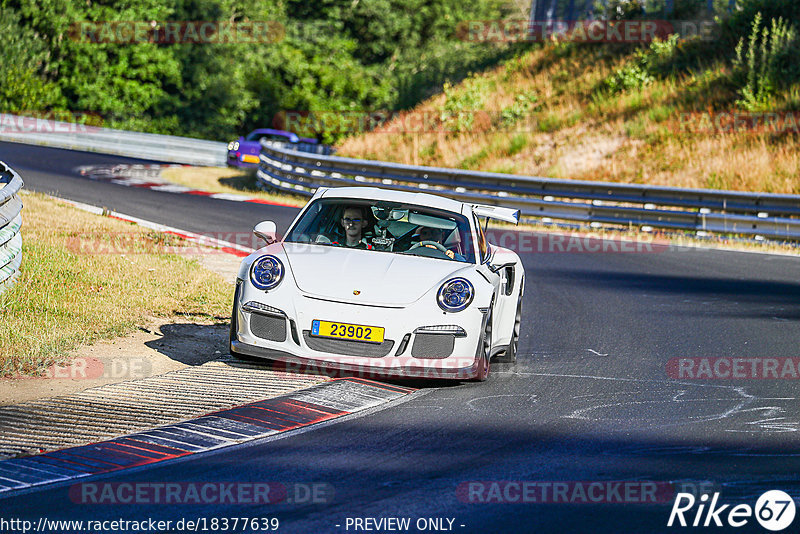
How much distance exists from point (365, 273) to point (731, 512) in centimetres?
341

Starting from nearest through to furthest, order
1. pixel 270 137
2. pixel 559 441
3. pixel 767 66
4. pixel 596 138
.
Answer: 1. pixel 559 441
2. pixel 767 66
3. pixel 596 138
4. pixel 270 137

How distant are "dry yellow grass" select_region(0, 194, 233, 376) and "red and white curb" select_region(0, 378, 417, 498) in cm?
177

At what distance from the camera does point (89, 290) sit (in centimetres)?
990

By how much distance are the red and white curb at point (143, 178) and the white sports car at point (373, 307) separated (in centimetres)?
1368

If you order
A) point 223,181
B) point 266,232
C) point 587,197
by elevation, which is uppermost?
point 587,197

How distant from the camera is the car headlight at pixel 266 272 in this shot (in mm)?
7414

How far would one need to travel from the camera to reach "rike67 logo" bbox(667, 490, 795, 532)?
4.67 metres

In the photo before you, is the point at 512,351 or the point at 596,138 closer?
the point at 512,351

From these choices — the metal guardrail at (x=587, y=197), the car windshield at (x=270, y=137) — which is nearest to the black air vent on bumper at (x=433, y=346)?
the metal guardrail at (x=587, y=197)

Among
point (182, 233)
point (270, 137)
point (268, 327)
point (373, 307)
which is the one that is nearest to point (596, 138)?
point (182, 233)

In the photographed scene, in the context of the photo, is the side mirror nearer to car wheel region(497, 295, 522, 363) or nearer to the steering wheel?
the steering wheel

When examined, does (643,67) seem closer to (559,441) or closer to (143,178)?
(143,178)

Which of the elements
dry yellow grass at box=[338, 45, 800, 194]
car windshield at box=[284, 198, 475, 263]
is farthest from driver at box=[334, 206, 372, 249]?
dry yellow grass at box=[338, 45, 800, 194]

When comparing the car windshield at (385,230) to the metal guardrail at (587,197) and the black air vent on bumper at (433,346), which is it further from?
the metal guardrail at (587,197)
